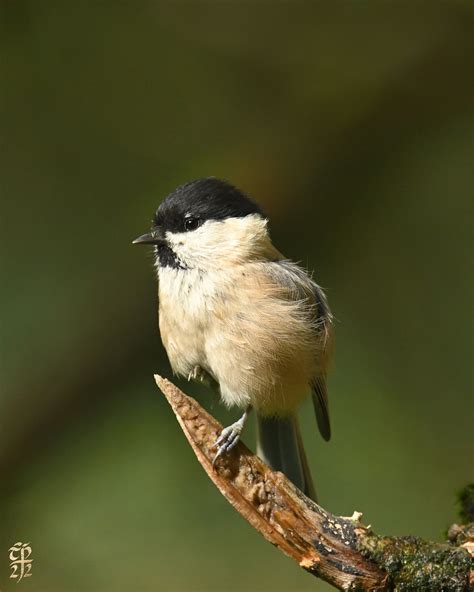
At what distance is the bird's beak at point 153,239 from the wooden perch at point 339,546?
49 cm

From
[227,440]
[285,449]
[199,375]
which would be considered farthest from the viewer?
[285,449]

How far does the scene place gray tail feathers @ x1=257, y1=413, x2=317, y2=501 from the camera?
2.28 m

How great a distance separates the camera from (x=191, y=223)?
6.79 feet

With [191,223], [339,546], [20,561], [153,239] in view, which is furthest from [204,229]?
[20,561]

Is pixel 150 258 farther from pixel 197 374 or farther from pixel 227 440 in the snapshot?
pixel 227 440

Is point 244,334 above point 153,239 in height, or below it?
below

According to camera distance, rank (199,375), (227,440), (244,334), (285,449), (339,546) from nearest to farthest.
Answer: (339,546), (227,440), (244,334), (199,375), (285,449)

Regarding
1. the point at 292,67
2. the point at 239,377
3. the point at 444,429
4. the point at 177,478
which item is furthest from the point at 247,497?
the point at 292,67

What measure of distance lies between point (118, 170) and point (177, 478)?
48.7 inches

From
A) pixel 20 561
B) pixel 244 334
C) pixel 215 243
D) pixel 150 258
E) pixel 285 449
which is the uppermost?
pixel 215 243

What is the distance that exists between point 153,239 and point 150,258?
0.64 meters

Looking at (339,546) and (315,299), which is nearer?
(339,546)

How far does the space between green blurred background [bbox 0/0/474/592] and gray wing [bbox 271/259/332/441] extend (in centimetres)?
53

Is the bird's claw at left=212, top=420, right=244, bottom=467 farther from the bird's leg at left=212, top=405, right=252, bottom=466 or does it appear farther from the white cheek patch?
the white cheek patch
